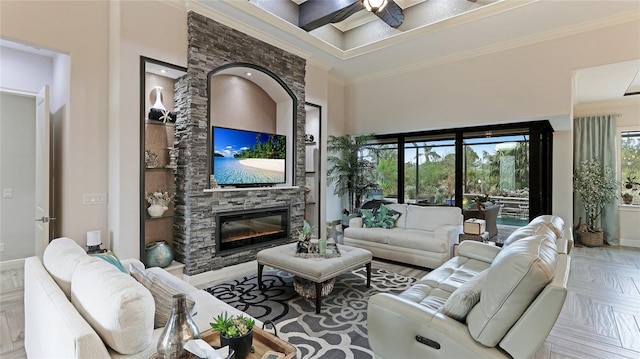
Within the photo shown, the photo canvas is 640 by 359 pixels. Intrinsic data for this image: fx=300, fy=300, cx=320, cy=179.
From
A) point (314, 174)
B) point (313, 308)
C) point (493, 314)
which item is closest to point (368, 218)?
point (314, 174)

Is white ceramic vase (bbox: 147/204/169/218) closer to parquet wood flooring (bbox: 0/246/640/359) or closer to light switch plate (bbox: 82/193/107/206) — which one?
light switch plate (bbox: 82/193/107/206)

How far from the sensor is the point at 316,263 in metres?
→ 3.04

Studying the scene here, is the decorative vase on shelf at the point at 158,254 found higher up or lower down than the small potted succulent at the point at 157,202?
lower down

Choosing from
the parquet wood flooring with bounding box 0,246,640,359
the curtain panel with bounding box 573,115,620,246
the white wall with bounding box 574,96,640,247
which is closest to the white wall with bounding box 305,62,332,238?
the parquet wood flooring with bounding box 0,246,640,359

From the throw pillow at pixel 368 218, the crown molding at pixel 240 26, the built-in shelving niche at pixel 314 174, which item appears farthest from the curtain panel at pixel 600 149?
the crown molding at pixel 240 26

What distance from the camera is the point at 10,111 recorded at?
4.11 meters

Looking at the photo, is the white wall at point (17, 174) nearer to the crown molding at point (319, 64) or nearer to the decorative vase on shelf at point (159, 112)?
the decorative vase on shelf at point (159, 112)

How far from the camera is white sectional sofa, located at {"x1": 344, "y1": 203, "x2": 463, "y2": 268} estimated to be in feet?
13.8

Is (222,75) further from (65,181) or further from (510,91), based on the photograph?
(510,91)

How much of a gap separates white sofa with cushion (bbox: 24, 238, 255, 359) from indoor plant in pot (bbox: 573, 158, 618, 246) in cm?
715

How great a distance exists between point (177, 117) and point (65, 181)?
53.7 inches

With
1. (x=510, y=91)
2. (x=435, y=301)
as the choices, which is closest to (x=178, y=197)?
(x=435, y=301)

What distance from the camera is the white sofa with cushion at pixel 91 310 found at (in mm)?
1215

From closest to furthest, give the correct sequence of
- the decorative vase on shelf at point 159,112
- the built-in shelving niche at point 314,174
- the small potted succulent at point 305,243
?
the small potted succulent at point 305,243
the decorative vase on shelf at point 159,112
the built-in shelving niche at point 314,174
